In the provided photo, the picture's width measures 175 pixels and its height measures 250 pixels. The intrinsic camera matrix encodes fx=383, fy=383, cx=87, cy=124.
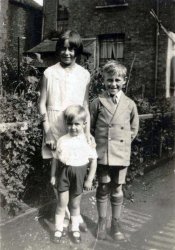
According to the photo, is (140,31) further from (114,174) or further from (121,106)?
(114,174)

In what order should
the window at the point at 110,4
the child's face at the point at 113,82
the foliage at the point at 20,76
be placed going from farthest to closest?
the window at the point at 110,4, the foliage at the point at 20,76, the child's face at the point at 113,82

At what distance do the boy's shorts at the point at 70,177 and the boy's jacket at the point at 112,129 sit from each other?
0.31 meters

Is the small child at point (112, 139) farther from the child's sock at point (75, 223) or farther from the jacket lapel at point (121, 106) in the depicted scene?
the child's sock at point (75, 223)

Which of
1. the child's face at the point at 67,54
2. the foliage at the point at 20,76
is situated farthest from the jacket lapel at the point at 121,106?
the foliage at the point at 20,76

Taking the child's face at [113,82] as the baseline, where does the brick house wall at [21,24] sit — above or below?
above

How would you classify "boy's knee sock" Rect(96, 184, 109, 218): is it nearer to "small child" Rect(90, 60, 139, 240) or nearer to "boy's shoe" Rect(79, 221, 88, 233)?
"small child" Rect(90, 60, 139, 240)

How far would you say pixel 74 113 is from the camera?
357 cm

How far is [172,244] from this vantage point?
399cm

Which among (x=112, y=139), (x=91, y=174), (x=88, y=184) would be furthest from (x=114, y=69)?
(x=88, y=184)

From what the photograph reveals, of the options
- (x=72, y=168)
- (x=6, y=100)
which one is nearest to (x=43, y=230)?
(x=72, y=168)

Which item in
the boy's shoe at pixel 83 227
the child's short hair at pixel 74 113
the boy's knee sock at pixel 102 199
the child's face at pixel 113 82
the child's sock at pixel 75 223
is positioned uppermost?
the child's face at pixel 113 82

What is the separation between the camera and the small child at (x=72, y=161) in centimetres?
361

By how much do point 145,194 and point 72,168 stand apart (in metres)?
2.34

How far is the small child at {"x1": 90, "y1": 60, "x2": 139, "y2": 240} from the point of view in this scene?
3857 millimetres
